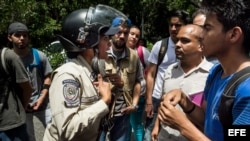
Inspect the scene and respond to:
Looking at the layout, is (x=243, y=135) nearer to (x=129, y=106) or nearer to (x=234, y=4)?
(x=234, y=4)

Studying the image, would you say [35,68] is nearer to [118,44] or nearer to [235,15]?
[118,44]

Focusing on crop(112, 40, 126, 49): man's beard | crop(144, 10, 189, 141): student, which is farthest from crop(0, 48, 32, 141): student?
crop(144, 10, 189, 141): student

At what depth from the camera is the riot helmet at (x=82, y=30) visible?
352 centimetres

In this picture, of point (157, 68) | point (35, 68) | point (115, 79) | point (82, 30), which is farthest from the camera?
point (35, 68)

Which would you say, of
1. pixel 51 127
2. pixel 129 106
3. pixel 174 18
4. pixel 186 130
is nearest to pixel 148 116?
pixel 129 106

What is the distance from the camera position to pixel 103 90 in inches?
136

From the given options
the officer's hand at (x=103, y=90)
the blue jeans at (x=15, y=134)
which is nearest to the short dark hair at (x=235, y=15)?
the officer's hand at (x=103, y=90)

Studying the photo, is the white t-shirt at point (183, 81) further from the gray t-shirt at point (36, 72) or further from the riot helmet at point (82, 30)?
the gray t-shirt at point (36, 72)

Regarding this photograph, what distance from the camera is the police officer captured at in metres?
3.25

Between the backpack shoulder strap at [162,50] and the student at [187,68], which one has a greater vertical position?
the student at [187,68]

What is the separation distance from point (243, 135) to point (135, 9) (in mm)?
20538

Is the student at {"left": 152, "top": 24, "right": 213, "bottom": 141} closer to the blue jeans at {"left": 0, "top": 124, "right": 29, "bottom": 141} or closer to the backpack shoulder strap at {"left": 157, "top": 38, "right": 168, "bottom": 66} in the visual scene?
the blue jeans at {"left": 0, "top": 124, "right": 29, "bottom": 141}

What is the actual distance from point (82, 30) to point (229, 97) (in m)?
1.35

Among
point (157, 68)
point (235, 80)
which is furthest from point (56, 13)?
point (235, 80)
